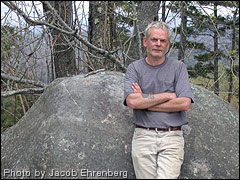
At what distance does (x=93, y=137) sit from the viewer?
2.78m

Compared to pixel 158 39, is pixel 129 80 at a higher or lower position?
lower

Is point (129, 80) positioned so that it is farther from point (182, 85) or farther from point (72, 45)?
point (72, 45)

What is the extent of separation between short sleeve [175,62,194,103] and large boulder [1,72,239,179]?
21.3 inches

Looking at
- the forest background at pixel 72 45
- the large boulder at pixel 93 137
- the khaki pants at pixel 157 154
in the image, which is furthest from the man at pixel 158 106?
the forest background at pixel 72 45

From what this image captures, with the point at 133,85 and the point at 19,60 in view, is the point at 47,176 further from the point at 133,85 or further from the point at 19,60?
the point at 19,60

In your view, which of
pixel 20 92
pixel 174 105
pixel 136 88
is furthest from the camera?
pixel 20 92

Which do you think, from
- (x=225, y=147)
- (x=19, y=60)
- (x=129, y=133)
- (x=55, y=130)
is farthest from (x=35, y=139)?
(x=19, y=60)

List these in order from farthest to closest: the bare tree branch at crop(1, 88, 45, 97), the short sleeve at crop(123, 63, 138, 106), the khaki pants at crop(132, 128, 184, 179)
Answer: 1. the bare tree branch at crop(1, 88, 45, 97)
2. the short sleeve at crop(123, 63, 138, 106)
3. the khaki pants at crop(132, 128, 184, 179)

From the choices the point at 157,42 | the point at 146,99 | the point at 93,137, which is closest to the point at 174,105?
the point at 146,99

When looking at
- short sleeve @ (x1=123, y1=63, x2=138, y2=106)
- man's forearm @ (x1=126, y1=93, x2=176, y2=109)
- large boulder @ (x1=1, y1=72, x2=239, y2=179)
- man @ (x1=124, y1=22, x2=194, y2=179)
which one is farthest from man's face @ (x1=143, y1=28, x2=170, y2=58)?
large boulder @ (x1=1, y1=72, x2=239, y2=179)

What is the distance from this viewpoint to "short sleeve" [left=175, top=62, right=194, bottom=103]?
265 centimetres

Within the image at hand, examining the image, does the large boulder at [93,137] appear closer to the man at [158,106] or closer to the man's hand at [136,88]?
the man at [158,106]

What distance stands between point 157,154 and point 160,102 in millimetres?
481

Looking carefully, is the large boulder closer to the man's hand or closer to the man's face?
the man's hand
